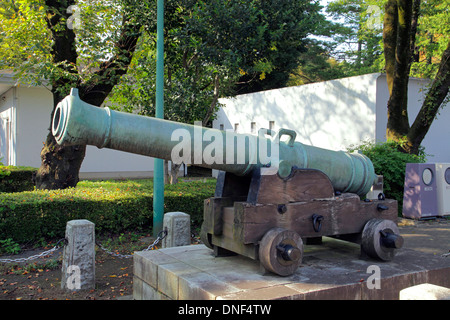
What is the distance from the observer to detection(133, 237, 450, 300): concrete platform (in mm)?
3375

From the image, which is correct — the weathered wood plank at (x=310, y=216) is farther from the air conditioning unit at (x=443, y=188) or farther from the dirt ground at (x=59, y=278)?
the air conditioning unit at (x=443, y=188)

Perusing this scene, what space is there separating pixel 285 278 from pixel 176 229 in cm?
265

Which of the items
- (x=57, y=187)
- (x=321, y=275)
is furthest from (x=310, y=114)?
(x=321, y=275)

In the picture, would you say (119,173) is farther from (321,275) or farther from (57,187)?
(321,275)

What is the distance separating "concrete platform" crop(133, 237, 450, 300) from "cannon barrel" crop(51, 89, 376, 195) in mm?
845

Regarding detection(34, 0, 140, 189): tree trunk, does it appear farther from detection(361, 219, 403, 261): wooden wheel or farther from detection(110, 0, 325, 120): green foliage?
detection(361, 219, 403, 261): wooden wheel

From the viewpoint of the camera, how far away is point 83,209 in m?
7.39

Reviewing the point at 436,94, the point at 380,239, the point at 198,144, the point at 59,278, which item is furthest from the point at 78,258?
the point at 436,94

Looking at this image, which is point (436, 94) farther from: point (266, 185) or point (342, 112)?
point (266, 185)

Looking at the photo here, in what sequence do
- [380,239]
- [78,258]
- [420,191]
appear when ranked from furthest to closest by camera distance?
[420,191]
[78,258]
[380,239]

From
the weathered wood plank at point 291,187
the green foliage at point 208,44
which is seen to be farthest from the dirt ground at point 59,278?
the green foliage at point 208,44

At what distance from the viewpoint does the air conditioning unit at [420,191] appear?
9.79 meters

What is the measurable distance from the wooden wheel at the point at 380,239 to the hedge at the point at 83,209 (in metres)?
4.75

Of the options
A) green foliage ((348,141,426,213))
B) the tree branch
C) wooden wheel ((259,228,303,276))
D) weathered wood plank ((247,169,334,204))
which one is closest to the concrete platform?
wooden wheel ((259,228,303,276))
